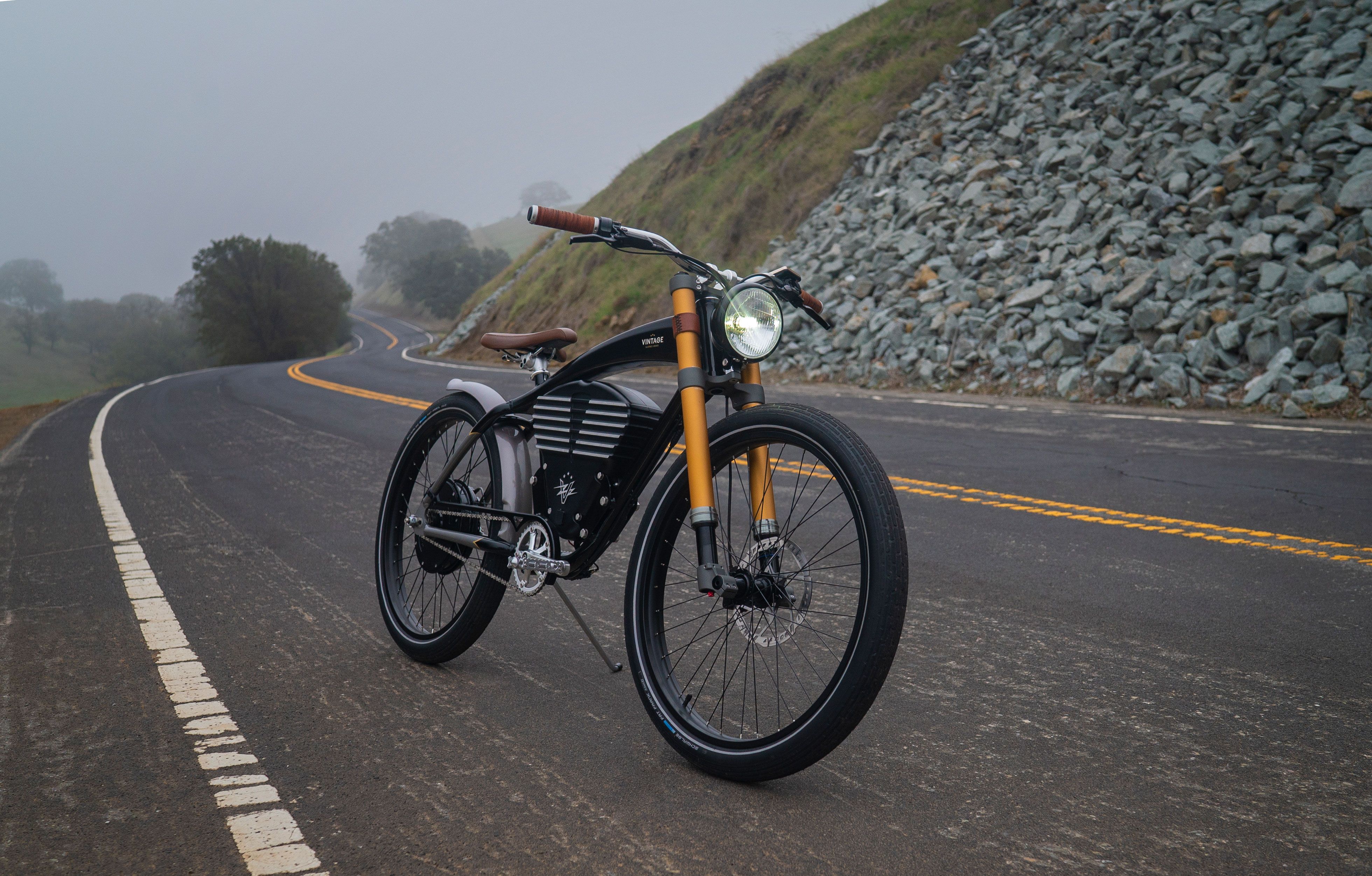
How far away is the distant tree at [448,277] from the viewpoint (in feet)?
298

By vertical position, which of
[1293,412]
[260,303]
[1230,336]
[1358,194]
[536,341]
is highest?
[260,303]

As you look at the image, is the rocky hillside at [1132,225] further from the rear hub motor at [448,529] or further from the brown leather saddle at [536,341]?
the rear hub motor at [448,529]

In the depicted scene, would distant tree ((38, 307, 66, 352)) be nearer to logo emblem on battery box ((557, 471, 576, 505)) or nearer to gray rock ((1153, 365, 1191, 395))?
gray rock ((1153, 365, 1191, 395))

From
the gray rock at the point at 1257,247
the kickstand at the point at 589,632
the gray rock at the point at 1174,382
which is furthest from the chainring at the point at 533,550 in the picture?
the gray rock at the point at 1257,247

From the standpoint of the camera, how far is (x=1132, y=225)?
1412 centimetres

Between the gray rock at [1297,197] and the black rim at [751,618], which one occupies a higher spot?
the gray rock at [1297,197]

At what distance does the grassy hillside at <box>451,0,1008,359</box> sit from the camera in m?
24.2

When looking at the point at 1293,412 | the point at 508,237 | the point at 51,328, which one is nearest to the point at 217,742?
the point at 1293,412

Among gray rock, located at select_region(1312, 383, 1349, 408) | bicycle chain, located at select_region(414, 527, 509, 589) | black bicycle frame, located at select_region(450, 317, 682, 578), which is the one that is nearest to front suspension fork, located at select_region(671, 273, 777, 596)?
black bicycle frame, located at select_region(450, 317, 682, 578)

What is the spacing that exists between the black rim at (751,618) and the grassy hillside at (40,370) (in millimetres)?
86470

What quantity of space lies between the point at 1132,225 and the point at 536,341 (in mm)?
12957

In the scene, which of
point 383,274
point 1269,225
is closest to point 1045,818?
point 1269,225

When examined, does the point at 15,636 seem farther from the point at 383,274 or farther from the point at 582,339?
the point at 383,274

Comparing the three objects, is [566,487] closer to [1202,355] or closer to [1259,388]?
[1259,388]
